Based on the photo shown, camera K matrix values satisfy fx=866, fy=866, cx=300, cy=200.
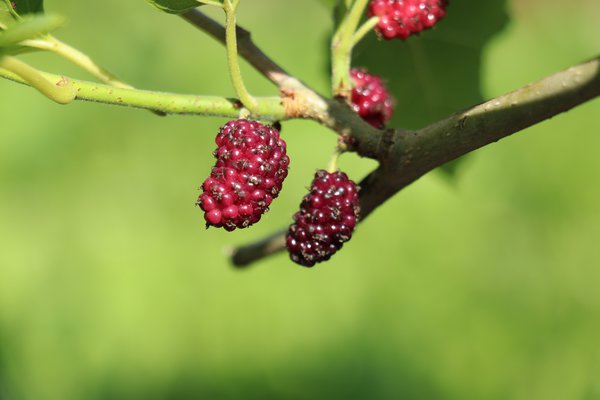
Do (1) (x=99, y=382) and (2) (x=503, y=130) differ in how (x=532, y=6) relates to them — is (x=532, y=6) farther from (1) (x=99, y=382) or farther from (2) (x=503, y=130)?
(2) (x=503, y=130)

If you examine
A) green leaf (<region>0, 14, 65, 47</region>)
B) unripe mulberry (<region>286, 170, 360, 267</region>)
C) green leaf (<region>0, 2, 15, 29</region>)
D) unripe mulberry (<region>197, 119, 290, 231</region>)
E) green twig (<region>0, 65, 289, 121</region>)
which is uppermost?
green leaf (<region>0, 2, 15, 29</region>)

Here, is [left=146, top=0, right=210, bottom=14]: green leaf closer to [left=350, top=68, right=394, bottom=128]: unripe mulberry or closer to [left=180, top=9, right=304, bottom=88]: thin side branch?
[left=180, top=9, right=304, bottom=88]: thin side branch

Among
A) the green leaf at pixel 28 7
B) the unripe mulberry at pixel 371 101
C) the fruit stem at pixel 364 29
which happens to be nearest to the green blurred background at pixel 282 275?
the unripe mulberry at pixel 371 101

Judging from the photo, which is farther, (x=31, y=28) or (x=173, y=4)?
(x=173, y=4)

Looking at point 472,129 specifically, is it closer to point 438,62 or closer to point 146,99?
point 146,99

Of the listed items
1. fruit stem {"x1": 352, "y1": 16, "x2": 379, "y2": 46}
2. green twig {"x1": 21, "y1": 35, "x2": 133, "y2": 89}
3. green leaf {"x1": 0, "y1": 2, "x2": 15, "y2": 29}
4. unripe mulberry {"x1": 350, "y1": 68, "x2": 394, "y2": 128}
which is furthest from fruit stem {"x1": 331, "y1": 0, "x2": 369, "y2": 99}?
green leaf {"x1": 0, "y1": 2, "x2": 15, "y2": 29}

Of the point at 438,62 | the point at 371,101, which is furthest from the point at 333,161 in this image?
the point at 438,62
